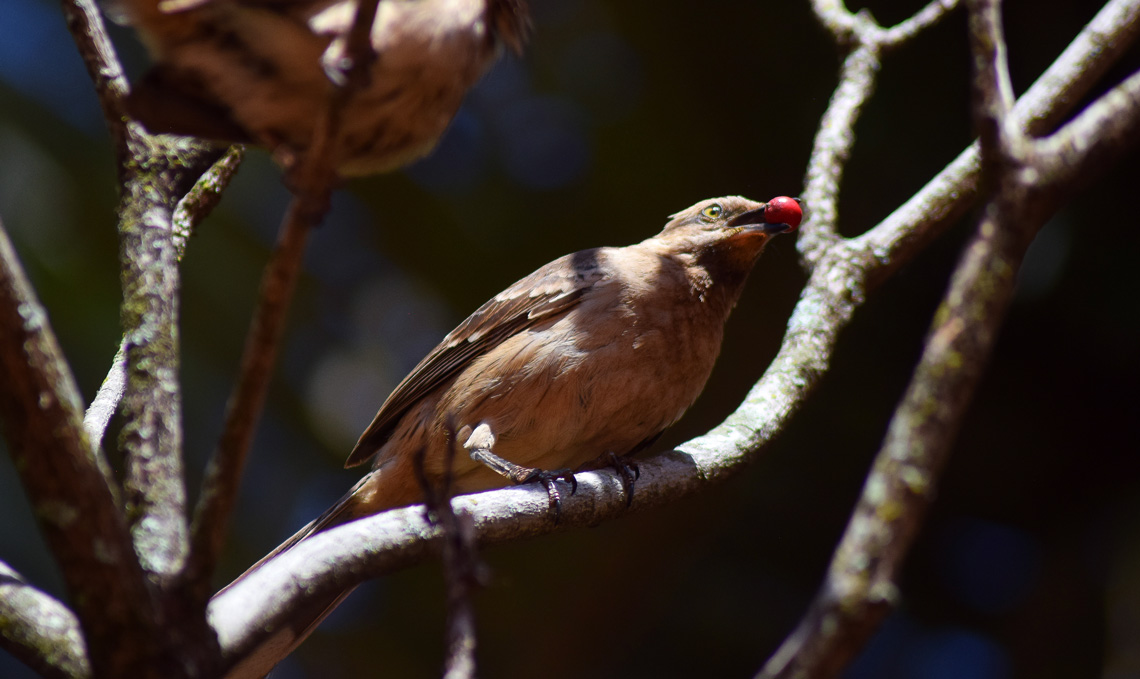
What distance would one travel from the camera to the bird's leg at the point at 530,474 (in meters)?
3.16

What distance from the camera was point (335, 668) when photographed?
24.6ft

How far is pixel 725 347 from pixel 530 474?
366cm

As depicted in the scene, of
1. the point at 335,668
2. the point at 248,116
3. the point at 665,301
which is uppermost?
the point at 248,116

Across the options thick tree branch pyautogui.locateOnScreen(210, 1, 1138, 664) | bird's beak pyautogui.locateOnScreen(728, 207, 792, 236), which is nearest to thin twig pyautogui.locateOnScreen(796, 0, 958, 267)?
thick tree branch pyautogui.locateOnScreen(210, 1, 1138, 664)

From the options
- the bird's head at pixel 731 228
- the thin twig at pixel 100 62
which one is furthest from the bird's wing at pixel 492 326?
the thin twig at pixel 100 62

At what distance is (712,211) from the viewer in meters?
4.85

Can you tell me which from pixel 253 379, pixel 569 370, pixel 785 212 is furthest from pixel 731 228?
pixel 253 379

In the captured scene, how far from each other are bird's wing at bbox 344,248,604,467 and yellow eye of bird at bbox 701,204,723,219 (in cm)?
61

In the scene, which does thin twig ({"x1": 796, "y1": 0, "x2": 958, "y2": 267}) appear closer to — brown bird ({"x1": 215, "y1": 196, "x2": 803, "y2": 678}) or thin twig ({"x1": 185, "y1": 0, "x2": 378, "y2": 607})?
brown bird ({"x1": 215, "y1": 196, "x2": 803, "y2": 678})

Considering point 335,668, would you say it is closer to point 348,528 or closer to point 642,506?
point 642,506

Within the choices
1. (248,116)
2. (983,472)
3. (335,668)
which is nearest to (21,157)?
(335,668)

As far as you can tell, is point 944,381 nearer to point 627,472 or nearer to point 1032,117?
point 627,472

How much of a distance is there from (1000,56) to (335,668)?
697 centimetres

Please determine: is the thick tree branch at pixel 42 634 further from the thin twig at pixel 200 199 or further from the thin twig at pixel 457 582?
the thin twig at pixel 200 199
